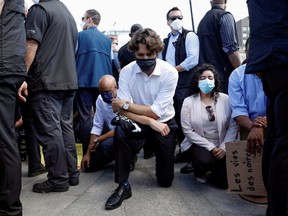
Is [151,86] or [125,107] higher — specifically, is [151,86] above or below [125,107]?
above

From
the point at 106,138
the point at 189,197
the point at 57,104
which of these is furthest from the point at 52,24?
the point at 189,197

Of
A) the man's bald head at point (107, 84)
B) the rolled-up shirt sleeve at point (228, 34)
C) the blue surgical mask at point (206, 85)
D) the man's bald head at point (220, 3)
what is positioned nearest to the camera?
the blue surgical mask at point (206, 85)

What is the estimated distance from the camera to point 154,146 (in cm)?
281

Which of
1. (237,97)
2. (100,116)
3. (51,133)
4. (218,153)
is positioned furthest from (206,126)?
(51,133)

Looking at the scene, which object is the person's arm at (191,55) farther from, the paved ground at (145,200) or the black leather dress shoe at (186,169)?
the paved ground at (145,200)

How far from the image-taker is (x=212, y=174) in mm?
2756

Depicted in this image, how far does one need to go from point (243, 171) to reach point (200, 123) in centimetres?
66

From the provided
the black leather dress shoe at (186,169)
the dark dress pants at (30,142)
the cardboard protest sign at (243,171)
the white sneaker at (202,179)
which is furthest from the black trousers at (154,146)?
the dark dress pants at (30,142)

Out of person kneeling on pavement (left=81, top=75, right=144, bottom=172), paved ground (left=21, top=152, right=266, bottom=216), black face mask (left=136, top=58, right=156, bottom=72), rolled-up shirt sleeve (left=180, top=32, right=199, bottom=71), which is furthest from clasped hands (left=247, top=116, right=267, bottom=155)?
rolled-up shirt sleeve (left=180, top=32, right=199, bottom=71)

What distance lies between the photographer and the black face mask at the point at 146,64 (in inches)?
105

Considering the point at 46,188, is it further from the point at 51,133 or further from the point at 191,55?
the point at 191,55

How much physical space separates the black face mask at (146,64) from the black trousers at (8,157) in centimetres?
107

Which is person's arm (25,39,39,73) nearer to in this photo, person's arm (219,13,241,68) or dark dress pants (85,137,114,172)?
dark dress pants (85,137,114,172)

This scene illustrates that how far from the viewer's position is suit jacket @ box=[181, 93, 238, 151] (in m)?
2.83
